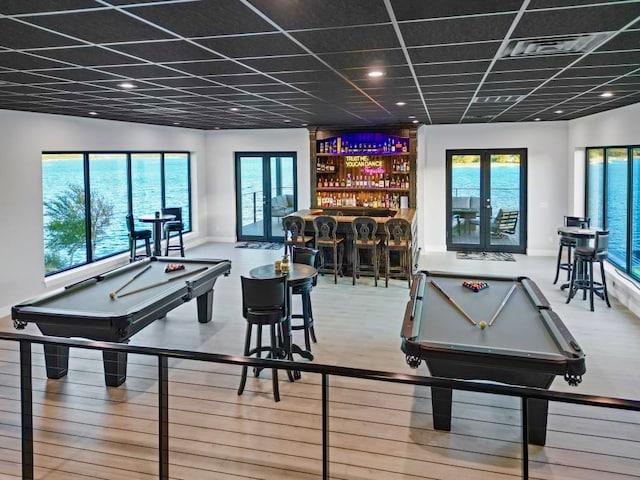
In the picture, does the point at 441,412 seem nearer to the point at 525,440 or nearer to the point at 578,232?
the point at 525,440

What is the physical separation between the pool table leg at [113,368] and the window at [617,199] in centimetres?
707

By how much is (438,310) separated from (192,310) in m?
4.05

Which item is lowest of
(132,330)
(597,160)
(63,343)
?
(132,330)

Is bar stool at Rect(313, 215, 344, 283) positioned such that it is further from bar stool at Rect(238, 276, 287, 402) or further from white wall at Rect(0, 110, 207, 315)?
bar stool at Rect(238, 276, 287, 402)

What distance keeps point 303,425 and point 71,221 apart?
6.93m

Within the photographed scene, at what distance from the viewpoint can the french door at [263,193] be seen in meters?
13.5

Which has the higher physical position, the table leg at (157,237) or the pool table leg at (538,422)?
the table leg at (157,237)

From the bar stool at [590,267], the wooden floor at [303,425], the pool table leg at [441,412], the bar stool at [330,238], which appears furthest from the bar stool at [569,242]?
the pool table leg at [441,412]

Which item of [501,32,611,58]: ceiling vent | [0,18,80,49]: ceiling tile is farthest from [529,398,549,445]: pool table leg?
[0,18,80,49]: ceiling tile

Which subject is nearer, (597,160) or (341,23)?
(341,23)

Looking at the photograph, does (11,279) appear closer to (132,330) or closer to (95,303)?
(95,303)

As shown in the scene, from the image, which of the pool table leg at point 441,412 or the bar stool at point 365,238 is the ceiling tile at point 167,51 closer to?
the pool table leg at point 441,412

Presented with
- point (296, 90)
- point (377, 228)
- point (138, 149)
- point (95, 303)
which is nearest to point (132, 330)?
point (95, 303)

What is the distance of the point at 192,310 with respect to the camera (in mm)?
7684
